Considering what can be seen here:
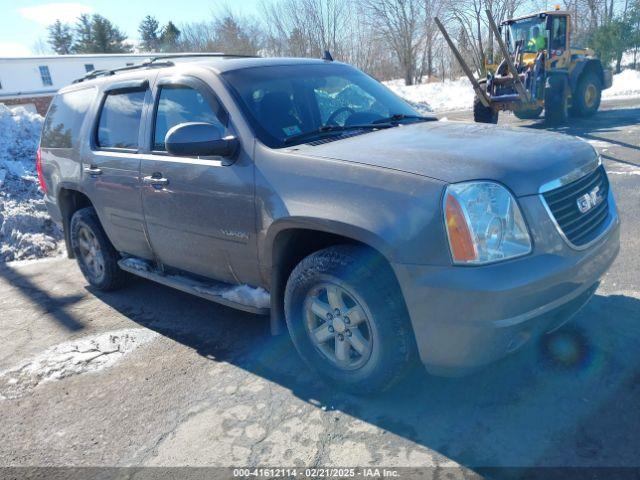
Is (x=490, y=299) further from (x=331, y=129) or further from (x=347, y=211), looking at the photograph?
(x=331, y=129)

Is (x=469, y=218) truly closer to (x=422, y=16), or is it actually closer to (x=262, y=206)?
(x=262, y=206)

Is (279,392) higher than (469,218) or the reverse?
the reverse

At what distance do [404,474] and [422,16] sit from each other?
33537mm

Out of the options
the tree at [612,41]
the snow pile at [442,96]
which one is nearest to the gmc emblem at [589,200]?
the snow pile at [442,96]

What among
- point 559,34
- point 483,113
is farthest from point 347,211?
point 559,34

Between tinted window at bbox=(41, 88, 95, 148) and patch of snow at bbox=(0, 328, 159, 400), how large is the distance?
1861mm

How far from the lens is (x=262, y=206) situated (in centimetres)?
303

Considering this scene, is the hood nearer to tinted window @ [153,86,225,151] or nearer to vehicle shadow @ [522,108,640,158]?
tinted window @ [153,86,225,151]

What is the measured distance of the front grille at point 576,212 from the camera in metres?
2.59

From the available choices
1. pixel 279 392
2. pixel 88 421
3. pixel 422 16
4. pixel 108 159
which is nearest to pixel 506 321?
pixel 279 392

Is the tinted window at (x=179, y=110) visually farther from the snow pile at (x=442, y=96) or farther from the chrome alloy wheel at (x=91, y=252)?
the snow pile at (x=442, y=96)

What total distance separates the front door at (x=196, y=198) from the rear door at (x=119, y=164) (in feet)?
0.57

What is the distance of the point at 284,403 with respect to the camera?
3.00 m

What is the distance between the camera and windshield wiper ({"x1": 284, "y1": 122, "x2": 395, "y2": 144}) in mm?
3269
